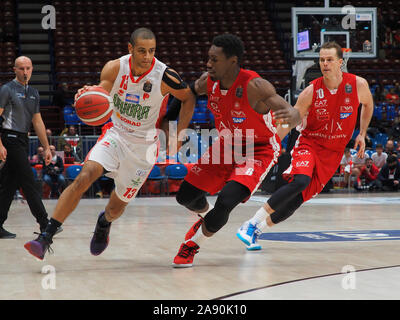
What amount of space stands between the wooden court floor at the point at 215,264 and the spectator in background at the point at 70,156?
4880mm

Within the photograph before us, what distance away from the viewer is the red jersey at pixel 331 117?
18.4ft

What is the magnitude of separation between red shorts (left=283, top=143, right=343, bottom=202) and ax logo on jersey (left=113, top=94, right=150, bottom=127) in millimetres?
1437

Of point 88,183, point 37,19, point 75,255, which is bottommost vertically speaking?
point 75,255

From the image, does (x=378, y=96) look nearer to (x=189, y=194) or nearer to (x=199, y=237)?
(x=189, y=194)

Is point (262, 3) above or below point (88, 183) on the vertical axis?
above

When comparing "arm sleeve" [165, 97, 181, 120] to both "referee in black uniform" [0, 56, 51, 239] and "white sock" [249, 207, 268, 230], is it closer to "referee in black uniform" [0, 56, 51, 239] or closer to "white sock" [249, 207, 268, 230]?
"white sock" [249, 207, 268, 230]

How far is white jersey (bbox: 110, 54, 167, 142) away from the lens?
4648 millimetres

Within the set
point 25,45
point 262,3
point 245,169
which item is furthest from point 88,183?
point 262,3

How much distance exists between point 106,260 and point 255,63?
601 inches

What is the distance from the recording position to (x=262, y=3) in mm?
22297

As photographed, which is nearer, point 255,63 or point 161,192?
point 161,192

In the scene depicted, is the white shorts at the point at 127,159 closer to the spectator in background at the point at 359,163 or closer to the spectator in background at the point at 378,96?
the spectator in background at the point at 359,163

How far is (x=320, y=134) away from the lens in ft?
18.4

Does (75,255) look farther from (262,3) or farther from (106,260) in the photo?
(262,3)
